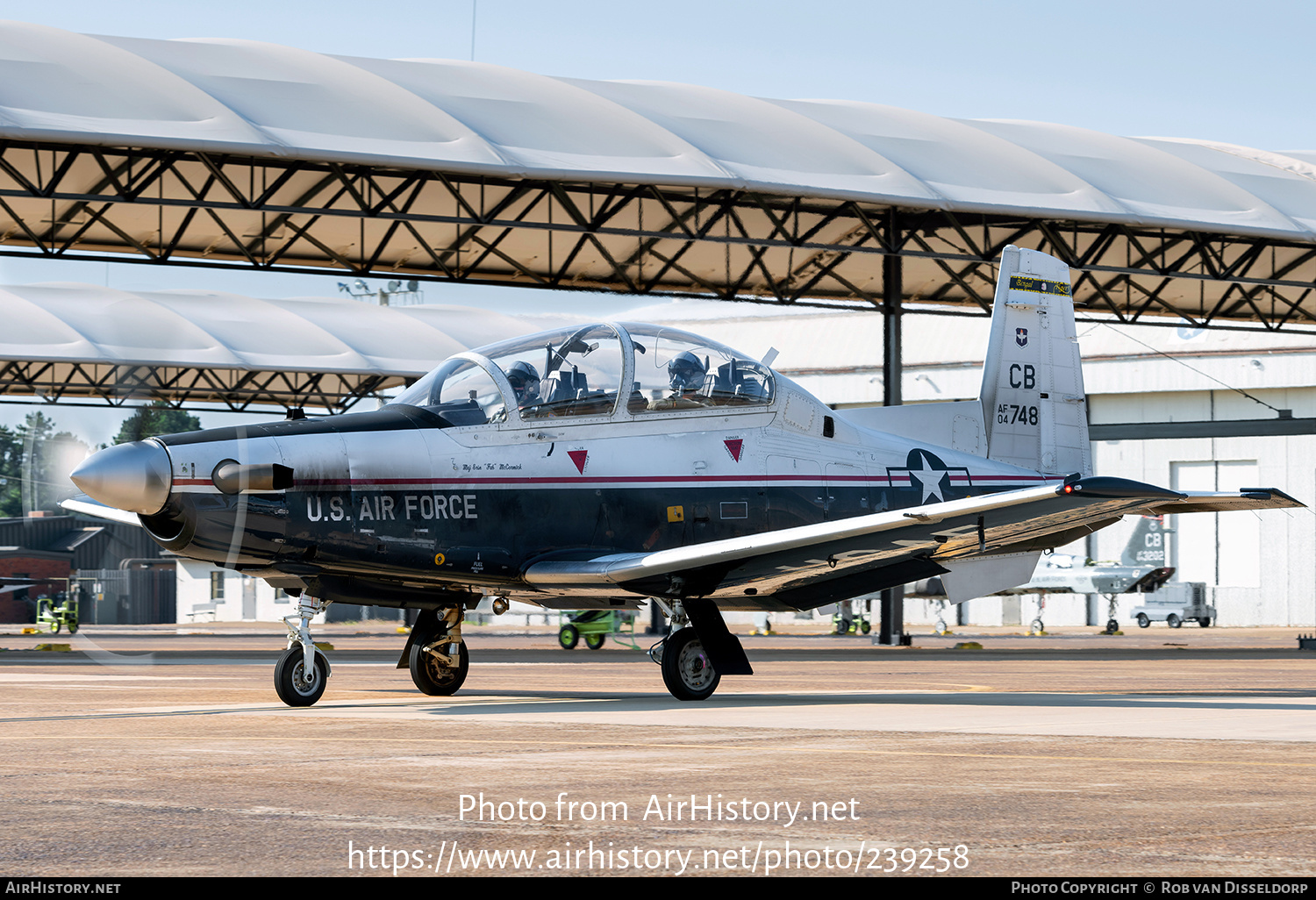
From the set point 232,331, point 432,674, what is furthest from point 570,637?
point 432,674

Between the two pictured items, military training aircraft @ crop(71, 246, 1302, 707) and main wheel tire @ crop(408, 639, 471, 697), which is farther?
main wheel tire @ crop(408, 639, 471, 697)

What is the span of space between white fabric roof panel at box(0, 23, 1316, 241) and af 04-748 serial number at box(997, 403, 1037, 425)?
8495 millimetres

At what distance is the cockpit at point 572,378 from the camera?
11.3 meters

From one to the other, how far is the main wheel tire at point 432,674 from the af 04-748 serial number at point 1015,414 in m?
5.53

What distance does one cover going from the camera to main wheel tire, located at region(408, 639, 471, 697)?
12203 mm

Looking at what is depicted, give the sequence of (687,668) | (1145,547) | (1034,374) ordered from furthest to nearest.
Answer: (1145,547) → (1034,374) → (687,668)

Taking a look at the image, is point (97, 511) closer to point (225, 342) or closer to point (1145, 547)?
point (225, 342)

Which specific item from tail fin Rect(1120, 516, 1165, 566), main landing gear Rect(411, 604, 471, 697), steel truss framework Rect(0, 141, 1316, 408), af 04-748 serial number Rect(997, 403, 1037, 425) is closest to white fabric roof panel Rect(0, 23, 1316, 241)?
steel truss framework Rect(0, 141, 1316, 408)

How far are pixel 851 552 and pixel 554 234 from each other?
1768 centimetres

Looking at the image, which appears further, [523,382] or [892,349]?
[892,349]

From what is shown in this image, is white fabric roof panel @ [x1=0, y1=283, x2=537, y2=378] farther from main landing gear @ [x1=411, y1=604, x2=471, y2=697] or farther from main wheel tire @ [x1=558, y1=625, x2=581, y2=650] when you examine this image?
main landing gear @ [x1=411, y1=604, x2=471, y2=697]

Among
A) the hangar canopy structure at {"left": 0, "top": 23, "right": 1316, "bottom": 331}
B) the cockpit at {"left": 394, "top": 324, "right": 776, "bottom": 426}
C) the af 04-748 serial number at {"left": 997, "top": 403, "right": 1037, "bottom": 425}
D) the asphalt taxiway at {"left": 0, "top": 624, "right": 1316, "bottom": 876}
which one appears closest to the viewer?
the asphalt taxiway at {"left": 0, "top": 624, "right": 1316, "bottom": 876}

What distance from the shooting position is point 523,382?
11.4 meters
